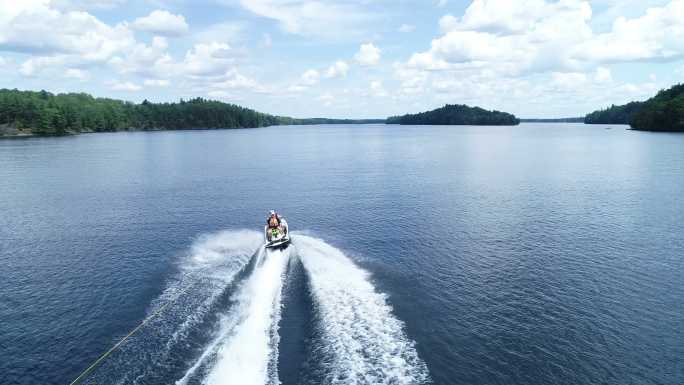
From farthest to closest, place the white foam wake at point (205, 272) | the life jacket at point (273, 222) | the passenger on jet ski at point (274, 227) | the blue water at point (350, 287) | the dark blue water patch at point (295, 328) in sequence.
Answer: the life jacket at point (273, 222)
the passenger on jet ski at point (274, 227)
the white foam wake at point (205, 272)
the blue water at point (350, 287)
the dark blue water patch at point (295, 328)

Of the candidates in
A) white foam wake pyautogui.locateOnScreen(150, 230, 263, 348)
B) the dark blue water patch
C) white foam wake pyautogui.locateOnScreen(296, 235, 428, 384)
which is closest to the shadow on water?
white foam wake pyautogui.locateOnScreen(150, 230, 263, 348)

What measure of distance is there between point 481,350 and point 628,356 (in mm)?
8152

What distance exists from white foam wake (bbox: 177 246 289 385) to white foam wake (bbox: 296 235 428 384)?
2955 mm

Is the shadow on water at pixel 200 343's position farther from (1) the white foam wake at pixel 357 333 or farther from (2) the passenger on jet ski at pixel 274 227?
(2) the passenger on jet ski at pixel 274 227

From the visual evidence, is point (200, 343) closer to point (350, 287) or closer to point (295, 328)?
point (295, 328)

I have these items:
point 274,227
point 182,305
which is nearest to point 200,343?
point 182,305

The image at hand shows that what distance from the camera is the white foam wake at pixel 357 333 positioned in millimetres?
23391

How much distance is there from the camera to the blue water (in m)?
24.4

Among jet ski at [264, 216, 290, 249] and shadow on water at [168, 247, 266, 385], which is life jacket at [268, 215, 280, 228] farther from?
shadow on water at [168, 247, 266, 385]

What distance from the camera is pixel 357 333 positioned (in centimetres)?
2716

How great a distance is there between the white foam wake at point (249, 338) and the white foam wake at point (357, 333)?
116 inches

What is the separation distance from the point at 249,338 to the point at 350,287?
9868mm

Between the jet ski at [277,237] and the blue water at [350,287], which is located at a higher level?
the jet ski at [277,237]

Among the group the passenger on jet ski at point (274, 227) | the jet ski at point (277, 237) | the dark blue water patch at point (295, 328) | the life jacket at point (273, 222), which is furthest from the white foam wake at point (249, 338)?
the life jacket at point (273, 222)
